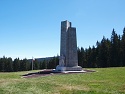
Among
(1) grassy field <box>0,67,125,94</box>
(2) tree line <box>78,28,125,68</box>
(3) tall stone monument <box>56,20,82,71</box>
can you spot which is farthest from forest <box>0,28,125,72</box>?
(1) grassy field <box>0,67,125,94</box>

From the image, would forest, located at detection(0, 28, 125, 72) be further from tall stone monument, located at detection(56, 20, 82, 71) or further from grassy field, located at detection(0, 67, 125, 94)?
grassy field, located at detection(0, 67, 125, 94)

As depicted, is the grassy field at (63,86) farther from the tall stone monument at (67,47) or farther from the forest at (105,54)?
the forest at (105,54)

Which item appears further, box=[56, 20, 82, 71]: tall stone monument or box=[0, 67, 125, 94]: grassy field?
box=[56, 20, 82, 71]: tall stone monument

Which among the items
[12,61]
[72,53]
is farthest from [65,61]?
[12,61]

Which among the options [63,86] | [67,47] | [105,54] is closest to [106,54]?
[105,54]

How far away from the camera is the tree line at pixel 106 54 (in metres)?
58.8

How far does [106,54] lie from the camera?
6231 cm

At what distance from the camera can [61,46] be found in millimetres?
40531

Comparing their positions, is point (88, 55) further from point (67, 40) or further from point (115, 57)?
point (67, 40)

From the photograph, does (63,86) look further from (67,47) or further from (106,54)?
(106,54)

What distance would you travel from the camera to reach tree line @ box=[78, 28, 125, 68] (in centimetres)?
5878

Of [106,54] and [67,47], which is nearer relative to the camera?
[67,47]

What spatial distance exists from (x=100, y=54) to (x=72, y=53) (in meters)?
25.3

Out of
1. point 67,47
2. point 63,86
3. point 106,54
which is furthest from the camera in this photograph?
point 106,54
